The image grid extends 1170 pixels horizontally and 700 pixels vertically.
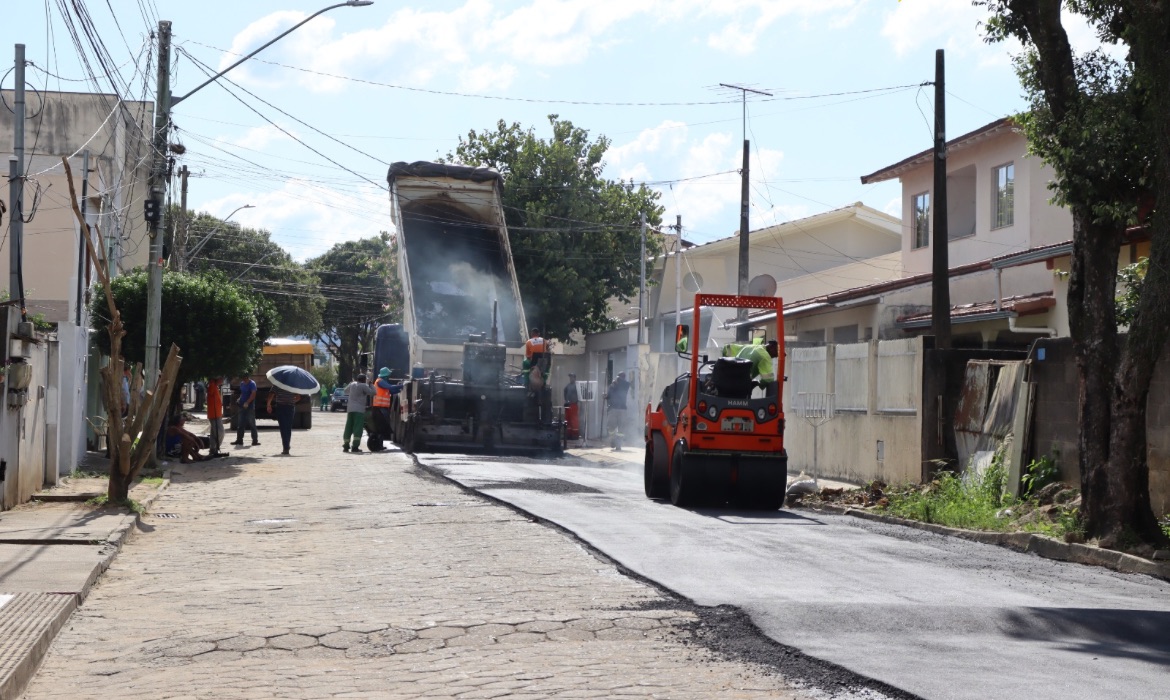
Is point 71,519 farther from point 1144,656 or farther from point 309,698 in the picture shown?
point 1144,656

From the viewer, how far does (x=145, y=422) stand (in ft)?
52.5

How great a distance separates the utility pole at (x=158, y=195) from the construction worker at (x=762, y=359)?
915 centimetres

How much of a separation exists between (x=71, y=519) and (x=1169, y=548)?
34.1 feet

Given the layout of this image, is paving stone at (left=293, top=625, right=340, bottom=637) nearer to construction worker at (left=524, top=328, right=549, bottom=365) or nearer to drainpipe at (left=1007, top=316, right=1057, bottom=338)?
drainpipe at (left=1007, top=316, right=1057, bottom=338)

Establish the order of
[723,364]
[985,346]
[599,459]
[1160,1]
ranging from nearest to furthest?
1. [1160,1]
2. [723,364]
3. [985,346]
4. [599,459]

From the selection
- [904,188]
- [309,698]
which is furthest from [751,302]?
[904,188]

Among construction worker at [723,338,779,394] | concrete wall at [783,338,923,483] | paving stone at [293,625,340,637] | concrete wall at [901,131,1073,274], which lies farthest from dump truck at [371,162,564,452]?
paving stone at [293,625,340,637]

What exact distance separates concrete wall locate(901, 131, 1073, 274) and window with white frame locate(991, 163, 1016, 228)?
3.3 inches

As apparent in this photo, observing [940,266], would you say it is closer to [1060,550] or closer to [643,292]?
[1060,550]

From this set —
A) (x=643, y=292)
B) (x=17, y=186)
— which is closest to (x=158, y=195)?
(x=17, y=186)

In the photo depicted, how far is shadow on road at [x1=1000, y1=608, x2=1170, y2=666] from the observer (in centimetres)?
708

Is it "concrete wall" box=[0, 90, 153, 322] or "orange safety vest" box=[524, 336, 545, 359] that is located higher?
"concrete wall" box=[0, 90, 153, 322]

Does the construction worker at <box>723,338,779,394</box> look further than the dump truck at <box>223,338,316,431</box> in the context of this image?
No

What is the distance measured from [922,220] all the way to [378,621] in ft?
80.7
